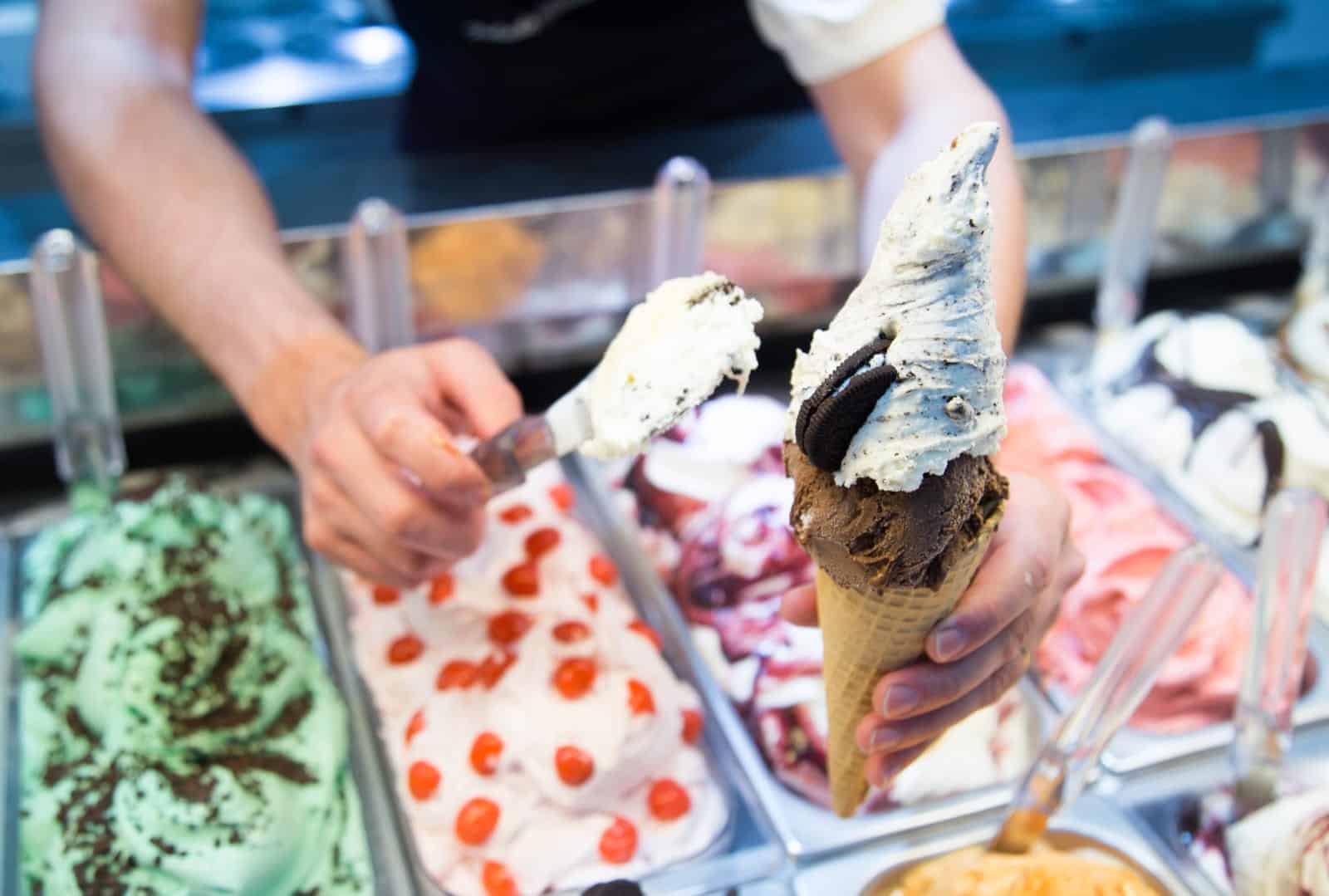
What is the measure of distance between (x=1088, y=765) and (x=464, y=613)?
0.87 metres


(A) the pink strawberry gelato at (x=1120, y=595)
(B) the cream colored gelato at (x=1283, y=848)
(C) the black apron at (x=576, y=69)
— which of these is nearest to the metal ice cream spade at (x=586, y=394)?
(A) the pink strawberry gelato at (x=1120, y=595)

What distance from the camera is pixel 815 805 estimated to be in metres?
1.59

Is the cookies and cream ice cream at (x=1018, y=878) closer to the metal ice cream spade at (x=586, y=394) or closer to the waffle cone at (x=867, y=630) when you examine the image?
the waffle cone at (x=867, y=630)

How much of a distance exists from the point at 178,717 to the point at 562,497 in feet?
2.28

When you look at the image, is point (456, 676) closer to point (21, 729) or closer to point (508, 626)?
point (508, 626)

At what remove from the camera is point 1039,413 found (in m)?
2.23

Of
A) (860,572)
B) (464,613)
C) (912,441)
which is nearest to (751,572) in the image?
(464,613)

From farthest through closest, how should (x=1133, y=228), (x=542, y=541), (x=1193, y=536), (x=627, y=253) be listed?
(x=1133, y=228) < (x=627, y=253) < (x=1193, y=536) < (x=542, y=541)

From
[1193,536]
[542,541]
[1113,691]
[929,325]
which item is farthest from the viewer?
[1193,536]

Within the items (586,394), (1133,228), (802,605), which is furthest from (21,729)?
(1133,228)

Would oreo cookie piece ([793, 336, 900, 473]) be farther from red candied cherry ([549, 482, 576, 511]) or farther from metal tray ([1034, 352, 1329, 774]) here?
red candied cherry ([549, 482, 576, 511])

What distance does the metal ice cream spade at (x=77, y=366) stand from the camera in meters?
1.70

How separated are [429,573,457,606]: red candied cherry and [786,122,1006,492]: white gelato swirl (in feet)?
3.27

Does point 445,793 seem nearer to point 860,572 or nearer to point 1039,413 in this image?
point 860,572
